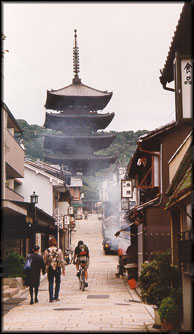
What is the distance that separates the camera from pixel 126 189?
24.7 meters

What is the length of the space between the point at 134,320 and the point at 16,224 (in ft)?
34.9

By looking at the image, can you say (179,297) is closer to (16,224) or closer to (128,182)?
(16,224)

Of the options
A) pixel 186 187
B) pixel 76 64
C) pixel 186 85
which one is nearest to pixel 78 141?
pixel 76 64

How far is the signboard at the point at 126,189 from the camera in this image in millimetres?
24609

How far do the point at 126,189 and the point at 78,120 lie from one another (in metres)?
38.5

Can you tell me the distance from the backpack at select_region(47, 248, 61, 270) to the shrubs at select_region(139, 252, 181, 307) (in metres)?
4.19

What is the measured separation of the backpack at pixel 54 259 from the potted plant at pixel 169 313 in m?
5.46

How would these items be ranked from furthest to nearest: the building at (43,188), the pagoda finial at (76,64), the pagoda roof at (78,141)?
the pagoda finial at (76,64) → the pagoda roof at (78,141) → the building at (43,188)

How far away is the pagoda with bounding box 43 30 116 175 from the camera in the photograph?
60562 mm

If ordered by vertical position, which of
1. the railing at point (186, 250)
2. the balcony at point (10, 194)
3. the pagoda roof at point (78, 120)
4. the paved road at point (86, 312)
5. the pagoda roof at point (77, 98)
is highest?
the pagoda roof at point (77, 98)

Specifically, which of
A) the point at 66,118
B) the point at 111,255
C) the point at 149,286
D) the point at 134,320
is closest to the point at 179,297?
the point at 149,286

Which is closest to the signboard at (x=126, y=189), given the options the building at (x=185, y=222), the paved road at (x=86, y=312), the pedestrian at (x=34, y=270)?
the paved road at (x=86, y=312)

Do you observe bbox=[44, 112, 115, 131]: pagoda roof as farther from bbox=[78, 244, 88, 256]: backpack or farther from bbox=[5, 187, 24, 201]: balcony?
bbox=[78, 244, 88, 256]: backpack

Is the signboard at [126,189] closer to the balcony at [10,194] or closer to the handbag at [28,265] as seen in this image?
the balcony at [10,194]
